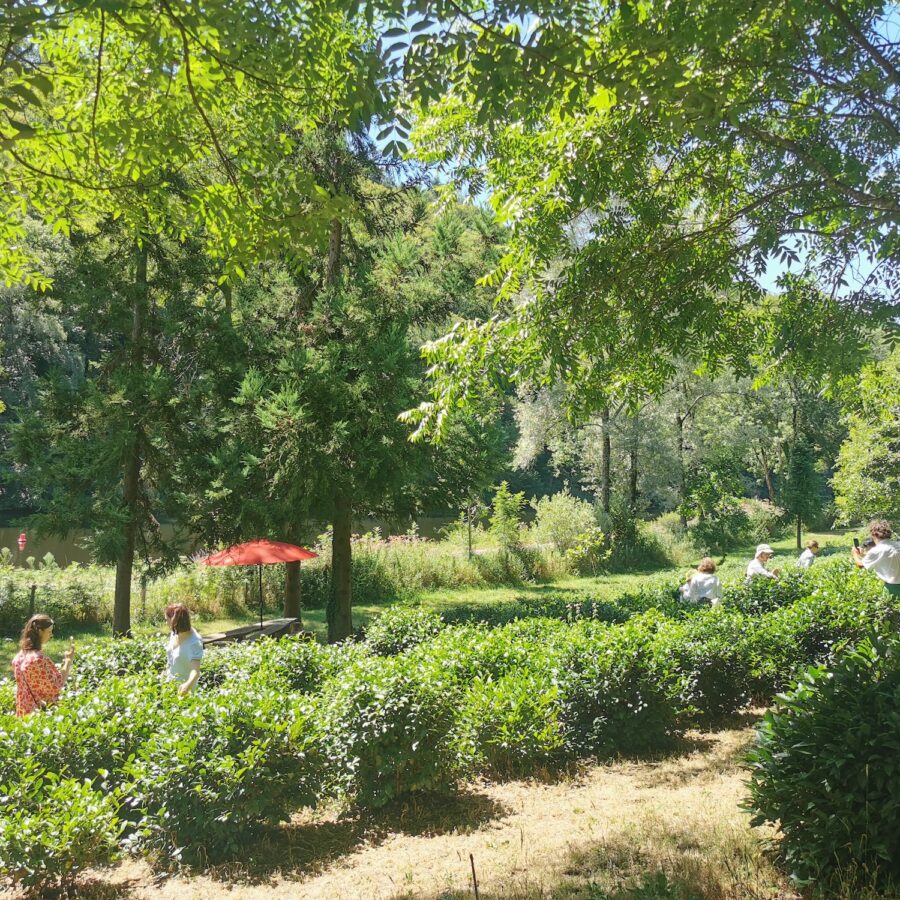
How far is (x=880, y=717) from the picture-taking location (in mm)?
3555

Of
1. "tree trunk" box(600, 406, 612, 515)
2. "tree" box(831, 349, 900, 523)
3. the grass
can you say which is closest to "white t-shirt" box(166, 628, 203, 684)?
the grass

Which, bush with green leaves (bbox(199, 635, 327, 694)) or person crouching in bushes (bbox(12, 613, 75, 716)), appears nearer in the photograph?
person crouching in bushes (bbox(12, 613, 75, 716))

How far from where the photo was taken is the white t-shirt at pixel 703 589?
10453 millimetres

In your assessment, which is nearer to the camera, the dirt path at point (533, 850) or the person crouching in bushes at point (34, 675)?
the dirt path at point (533, 850)

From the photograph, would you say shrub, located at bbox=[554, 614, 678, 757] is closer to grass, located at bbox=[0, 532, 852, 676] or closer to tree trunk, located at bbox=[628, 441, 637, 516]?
grass, located at bbox=[0, 532, 852, 676]

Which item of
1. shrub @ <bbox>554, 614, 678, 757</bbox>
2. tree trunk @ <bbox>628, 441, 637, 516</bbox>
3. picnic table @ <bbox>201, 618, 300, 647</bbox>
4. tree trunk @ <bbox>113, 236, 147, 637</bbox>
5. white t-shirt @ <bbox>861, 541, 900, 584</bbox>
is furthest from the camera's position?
tree trunk @ <bbox>628, 441, 637, 516</bbox>

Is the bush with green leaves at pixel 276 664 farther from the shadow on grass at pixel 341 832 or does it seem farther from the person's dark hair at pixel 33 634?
the shadow on grass at pixel 341 832

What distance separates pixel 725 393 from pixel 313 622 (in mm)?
22254

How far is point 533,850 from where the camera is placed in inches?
178

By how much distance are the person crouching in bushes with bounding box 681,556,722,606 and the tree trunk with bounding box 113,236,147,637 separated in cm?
930

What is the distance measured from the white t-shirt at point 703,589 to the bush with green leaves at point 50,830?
810cm

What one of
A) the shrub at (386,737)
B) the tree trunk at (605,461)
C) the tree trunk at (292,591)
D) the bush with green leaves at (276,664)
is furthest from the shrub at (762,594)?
the tree trunk at (605,461)

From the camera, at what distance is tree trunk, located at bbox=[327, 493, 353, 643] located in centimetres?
1389

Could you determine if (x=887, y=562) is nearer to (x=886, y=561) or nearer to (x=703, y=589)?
(x=886, y=561)
